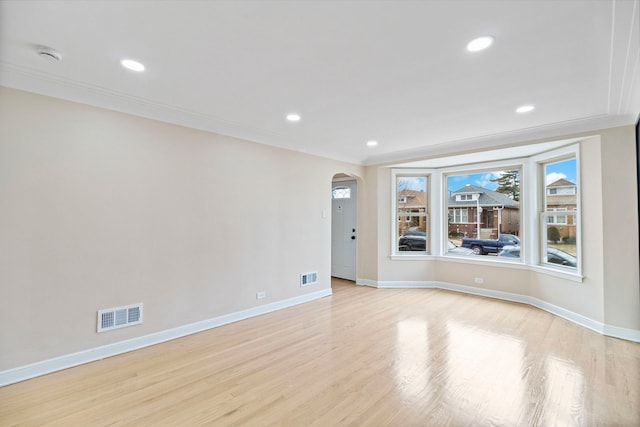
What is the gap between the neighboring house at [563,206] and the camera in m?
4.18

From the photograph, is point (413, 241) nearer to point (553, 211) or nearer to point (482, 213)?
point (482, 213)

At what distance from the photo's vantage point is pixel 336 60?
7.38 ft

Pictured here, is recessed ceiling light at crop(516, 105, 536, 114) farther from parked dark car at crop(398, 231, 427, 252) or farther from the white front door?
the white front door

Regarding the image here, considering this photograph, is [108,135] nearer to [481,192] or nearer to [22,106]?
[22,106]

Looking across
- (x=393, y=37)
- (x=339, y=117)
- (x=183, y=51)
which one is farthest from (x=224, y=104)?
(x=393, y=37)

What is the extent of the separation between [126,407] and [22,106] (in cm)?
260

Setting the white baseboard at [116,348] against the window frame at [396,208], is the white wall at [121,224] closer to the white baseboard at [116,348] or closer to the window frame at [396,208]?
the white baseboard at [116,348]

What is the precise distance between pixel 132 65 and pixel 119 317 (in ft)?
7.81

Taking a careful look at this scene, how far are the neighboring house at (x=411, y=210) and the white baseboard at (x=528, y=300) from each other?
1.06 metres

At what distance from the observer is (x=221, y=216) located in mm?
3830

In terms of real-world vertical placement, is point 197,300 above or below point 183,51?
below

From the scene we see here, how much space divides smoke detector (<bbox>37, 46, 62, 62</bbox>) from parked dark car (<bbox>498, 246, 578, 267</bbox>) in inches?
238

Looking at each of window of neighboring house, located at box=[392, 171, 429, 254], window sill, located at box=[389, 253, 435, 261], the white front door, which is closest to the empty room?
window sill, located at box=[389, 253, 435, 261]

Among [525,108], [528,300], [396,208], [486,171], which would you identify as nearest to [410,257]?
[396,208]
